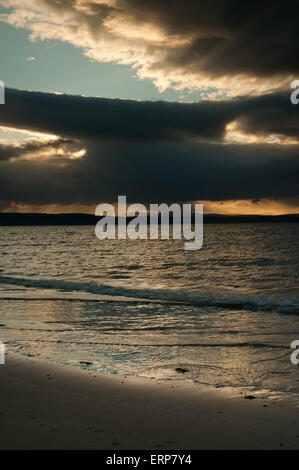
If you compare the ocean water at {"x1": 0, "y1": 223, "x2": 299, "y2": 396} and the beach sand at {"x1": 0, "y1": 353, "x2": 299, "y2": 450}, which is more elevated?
the ocean water at {"x1": 0, "y1": 223, "x2": 299, "y2": 396}

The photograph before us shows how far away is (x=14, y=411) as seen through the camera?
563cm

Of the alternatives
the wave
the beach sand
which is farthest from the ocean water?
the beach sand

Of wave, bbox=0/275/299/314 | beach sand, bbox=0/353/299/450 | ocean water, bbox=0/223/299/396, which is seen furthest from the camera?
wave, bbox=0/275/299/314

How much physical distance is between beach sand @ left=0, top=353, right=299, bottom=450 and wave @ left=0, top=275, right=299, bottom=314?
10956 mm

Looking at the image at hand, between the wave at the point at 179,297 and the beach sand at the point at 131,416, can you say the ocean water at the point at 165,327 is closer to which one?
the wave at the point at 179,297

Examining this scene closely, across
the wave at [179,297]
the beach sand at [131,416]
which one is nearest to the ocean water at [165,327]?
the wave at [179,297]

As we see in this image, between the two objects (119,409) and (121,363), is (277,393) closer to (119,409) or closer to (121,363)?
(119,409)

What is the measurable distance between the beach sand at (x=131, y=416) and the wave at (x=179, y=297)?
35.9 feet

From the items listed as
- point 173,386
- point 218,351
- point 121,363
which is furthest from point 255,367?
point 121,363

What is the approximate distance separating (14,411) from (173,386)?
278cm

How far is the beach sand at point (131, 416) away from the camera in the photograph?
4.79m

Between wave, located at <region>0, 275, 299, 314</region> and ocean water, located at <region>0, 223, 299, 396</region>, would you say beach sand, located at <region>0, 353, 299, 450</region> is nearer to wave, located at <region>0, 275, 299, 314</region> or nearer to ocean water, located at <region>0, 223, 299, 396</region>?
ocean water, located at <region>0, 223, 299, 396</region>

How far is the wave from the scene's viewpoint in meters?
17.8
